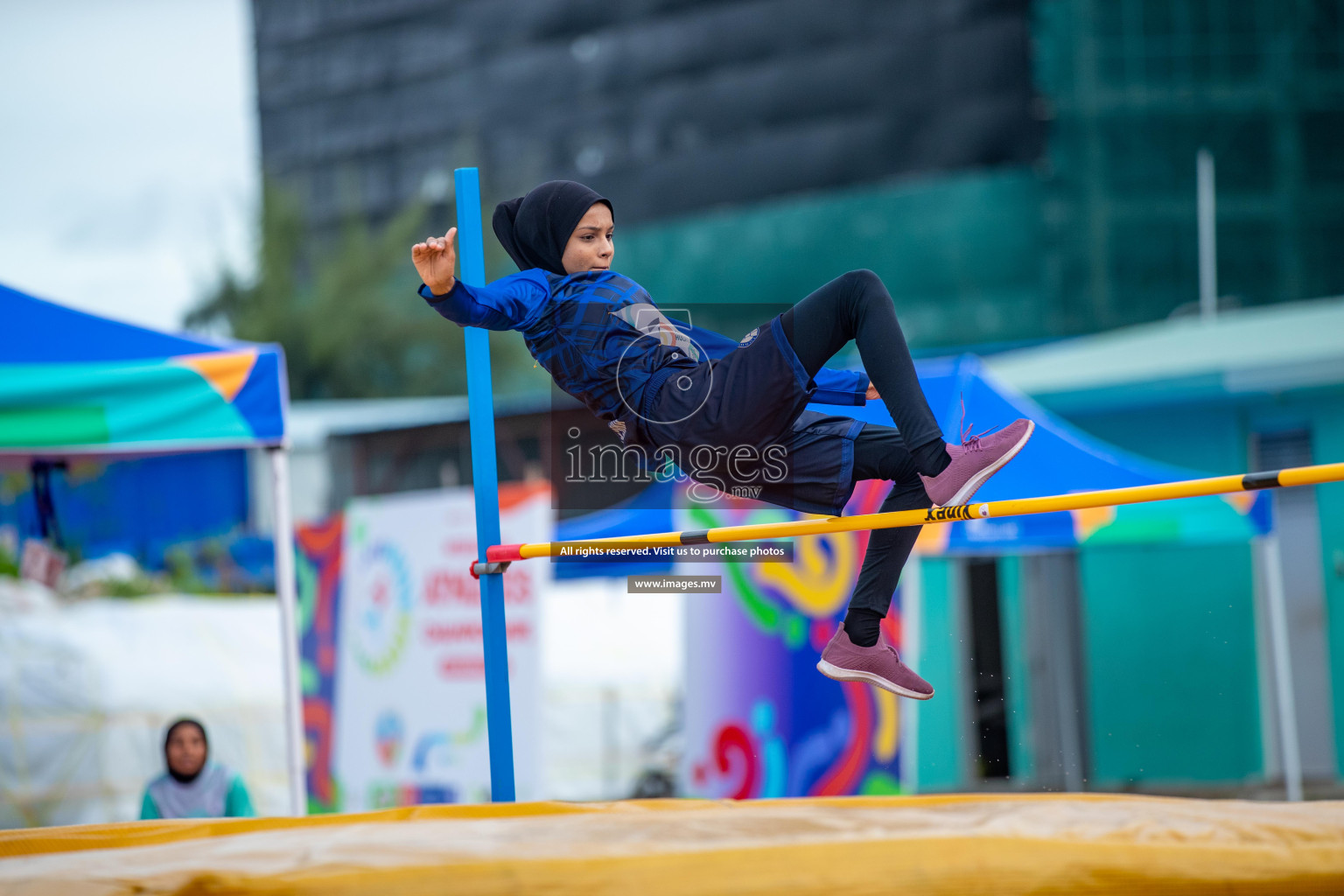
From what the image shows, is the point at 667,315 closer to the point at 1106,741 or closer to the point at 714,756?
the point at 714,756

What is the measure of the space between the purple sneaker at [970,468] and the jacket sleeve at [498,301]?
3.38 feet

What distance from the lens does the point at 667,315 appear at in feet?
11.4

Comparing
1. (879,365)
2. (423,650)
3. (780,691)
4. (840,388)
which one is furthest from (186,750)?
(879,365)

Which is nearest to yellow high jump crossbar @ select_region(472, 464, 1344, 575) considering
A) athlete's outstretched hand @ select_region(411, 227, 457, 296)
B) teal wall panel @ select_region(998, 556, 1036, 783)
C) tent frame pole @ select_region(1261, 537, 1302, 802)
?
athlete's outstretched hand @ select_region(411, 227, 457, 296)

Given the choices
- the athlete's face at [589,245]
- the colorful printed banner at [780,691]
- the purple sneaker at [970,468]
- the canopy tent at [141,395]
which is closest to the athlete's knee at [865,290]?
the purple sneaker at [970,468]

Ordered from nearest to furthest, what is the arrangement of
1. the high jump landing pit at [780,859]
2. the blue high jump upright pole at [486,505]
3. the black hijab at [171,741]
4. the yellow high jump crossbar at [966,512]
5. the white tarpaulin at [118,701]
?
the high jump landing pit at [780,859], the yellow high jump crossbar at [966,512], the blue high jump upright pole at [486,505], the black hijab at [171,741], the white tarpaulin at [118,701]

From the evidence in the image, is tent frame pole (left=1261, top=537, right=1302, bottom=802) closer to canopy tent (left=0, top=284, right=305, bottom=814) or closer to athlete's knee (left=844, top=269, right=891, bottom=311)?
athlete's knee (left=844, top=269, right=891, bottom=311)

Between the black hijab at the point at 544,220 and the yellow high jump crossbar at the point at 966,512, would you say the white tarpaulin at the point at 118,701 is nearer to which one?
the yellow high jump crossbar at the point at 966,512

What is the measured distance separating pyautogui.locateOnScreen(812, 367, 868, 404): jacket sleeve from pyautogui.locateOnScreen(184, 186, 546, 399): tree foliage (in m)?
23.4

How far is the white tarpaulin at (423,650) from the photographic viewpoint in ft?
20.8

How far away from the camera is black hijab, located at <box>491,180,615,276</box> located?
335 centimetres

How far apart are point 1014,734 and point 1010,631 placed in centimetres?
66

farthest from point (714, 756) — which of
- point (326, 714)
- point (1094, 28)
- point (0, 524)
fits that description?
point (1094, 28)

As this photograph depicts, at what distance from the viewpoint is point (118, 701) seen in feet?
26.6
